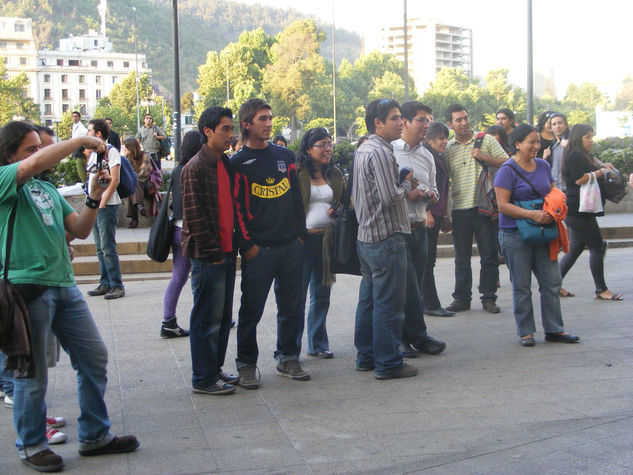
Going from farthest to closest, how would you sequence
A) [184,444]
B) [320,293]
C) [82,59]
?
[82,59], [320,293], [184,444]

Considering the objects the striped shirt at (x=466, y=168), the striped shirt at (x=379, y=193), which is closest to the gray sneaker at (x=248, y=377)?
the striped shirt at (x=379, y=193)

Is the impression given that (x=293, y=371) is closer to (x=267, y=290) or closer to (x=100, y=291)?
(x=267, y=290)

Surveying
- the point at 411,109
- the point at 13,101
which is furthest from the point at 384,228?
the point at 13,101

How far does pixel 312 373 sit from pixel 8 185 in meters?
2.99

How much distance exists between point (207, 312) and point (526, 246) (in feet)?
9.68

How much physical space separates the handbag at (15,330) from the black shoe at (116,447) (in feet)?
2.16

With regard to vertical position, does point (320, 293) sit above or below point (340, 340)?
above

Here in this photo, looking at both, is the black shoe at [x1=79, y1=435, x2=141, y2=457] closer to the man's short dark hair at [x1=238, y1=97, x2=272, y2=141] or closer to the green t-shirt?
the green t-shirt

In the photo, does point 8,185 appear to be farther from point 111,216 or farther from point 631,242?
point 631,242

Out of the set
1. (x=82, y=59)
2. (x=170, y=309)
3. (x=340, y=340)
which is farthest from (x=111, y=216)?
(x=82, y=59)

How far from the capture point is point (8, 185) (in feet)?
12.9

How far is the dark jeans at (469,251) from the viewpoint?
8336mm

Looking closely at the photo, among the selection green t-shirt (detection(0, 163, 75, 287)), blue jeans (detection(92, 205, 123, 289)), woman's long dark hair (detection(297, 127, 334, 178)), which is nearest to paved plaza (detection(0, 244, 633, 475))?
green t-shirt (detection(0, 163, 75, 287))

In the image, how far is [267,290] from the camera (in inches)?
226
